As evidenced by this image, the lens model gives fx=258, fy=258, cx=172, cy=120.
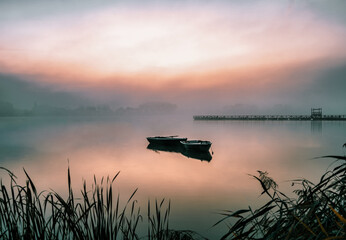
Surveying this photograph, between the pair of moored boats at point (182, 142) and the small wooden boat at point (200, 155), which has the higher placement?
the pair of moored boats at point (182, 142)

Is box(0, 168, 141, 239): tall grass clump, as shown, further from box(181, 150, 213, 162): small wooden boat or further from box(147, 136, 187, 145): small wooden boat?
box(147, 136, 187, 145): small wooden boat

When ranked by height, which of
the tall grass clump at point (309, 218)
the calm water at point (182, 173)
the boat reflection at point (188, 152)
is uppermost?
the tall grass clump at point (309, 218)

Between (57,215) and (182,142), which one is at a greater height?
(57,215)

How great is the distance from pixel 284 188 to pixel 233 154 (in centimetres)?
1608

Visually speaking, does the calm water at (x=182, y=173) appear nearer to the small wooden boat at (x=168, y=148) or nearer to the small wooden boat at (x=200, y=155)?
the small wooden boat at (x=200, y=155)

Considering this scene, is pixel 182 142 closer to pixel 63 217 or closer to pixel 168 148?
pixel 168 148

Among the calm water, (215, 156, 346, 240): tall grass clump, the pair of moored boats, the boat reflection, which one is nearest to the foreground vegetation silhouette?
(215, 156, 346, 240): tall grass clump

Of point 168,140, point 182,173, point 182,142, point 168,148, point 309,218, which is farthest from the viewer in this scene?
point 168,148

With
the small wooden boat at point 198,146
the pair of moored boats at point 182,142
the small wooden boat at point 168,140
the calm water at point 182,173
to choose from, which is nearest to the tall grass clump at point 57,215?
the calm water at point 182,173

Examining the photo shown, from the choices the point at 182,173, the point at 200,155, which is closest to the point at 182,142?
the point at 200,155

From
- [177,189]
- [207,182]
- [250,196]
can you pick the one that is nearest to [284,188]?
[250,196]

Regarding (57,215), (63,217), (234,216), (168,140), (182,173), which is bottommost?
(182,173)

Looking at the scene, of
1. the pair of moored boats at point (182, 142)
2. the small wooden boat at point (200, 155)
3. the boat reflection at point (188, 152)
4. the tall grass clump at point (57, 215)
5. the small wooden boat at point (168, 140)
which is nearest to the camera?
the tall grass clump at point (57, 215)

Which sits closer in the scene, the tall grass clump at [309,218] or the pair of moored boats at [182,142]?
the tall grass clump at [309,218]
